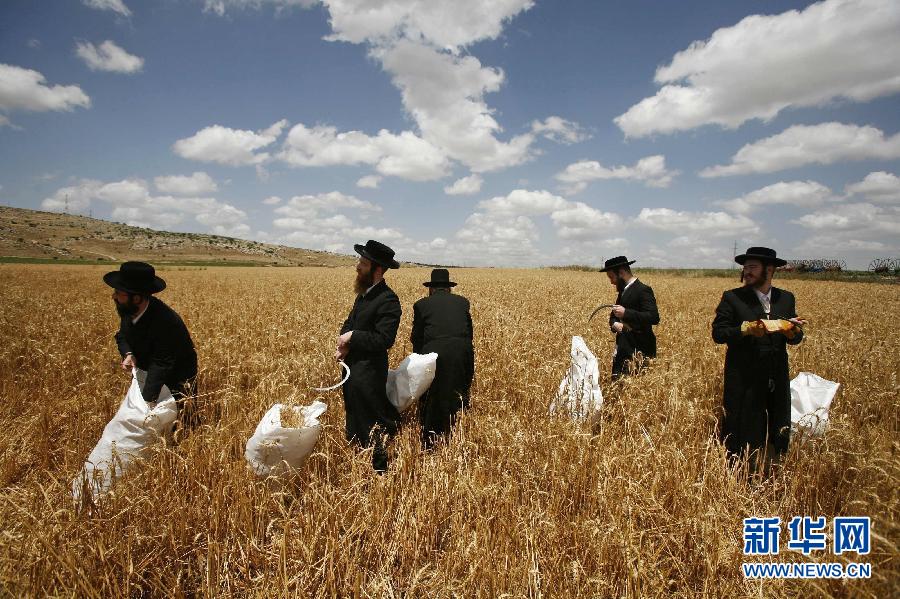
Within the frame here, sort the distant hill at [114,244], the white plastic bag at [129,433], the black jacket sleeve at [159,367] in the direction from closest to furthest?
the white plastic bag at [129,433] < the black jacket sleeve at [159,367] < the distant hill at [114,244]

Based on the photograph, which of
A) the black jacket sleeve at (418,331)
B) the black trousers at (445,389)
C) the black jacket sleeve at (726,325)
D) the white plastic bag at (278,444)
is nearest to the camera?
the white plastic bag at (278,444)

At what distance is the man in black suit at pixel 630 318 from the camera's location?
5074mm

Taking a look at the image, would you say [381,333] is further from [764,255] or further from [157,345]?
[764,255]

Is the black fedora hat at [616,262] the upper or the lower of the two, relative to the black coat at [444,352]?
upper

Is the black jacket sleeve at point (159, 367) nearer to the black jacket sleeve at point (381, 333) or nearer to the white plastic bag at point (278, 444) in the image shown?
the white plastic bag at point (278, 444)

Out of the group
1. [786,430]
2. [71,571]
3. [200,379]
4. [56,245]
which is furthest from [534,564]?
[56,245]

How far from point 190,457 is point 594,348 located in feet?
21.8

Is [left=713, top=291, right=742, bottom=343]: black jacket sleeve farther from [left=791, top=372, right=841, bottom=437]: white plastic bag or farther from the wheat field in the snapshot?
[left=791, top=372, right=841, bottom=437]: white plastic bag

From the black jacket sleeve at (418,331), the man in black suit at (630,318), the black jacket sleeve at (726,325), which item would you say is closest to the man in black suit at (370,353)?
the black jacket sleeve at (418,331)

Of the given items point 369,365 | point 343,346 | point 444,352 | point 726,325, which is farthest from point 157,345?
point 726,325

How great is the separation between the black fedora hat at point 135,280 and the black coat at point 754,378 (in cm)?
592

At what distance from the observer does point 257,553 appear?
99.7 inches

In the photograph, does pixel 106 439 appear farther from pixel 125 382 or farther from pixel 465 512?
pixel 465 512

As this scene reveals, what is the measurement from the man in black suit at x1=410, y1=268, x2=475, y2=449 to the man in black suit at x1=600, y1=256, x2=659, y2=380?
2.10 meters
